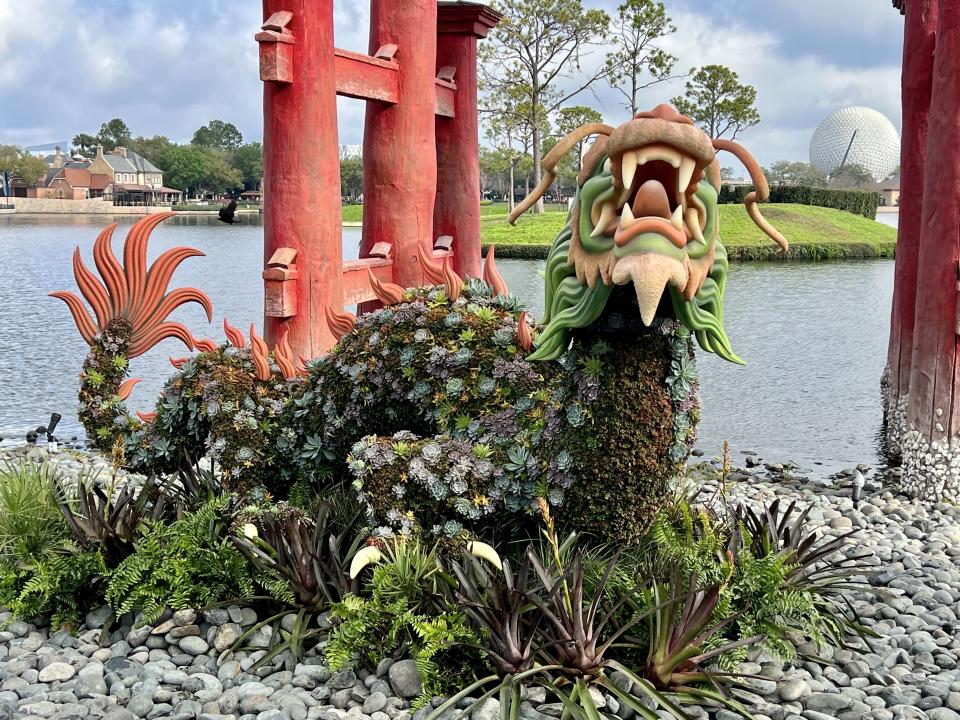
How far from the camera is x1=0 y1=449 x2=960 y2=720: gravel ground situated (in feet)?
9.08

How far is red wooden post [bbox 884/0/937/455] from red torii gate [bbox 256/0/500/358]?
3.05 meters

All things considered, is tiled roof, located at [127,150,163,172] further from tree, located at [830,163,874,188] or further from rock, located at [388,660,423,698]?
rock, located at [388,660,423,698]

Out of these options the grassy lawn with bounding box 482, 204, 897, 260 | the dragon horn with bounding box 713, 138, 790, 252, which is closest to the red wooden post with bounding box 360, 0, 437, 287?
the dragon horn with bounding box 713, 138, 790, 252

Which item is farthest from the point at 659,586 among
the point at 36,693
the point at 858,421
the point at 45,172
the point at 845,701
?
the point at 45,172

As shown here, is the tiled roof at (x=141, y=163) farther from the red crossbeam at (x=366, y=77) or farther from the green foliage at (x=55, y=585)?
the green foliage at (x=55, y=585)

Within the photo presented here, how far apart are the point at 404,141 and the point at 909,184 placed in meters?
3.53

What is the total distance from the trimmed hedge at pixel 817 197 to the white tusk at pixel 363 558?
27031 mm

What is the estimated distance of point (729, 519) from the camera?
3732 millimetres

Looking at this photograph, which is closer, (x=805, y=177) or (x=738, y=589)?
(x=738, y=589)

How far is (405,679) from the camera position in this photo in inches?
111

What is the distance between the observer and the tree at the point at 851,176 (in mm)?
56188

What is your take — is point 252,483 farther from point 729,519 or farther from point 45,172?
point 45,172

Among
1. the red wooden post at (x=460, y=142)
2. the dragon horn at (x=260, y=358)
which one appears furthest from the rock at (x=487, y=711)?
the red wooden post at (x=460, y=142)

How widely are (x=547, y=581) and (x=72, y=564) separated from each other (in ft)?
5.92
